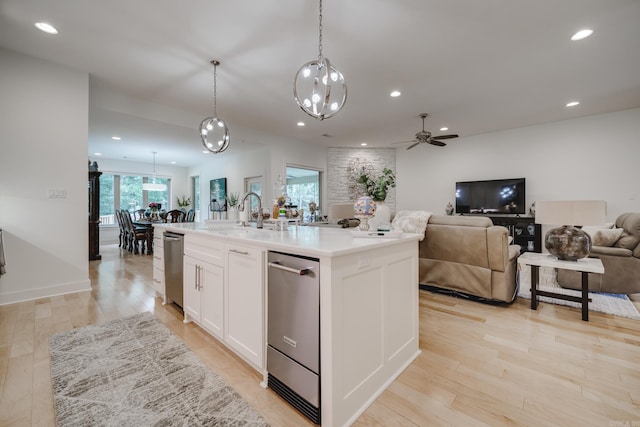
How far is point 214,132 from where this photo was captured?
328cm

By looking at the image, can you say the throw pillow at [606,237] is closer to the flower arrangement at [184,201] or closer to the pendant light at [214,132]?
the pendant light at [214,132]

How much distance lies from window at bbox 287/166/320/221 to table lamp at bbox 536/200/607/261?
524 cm

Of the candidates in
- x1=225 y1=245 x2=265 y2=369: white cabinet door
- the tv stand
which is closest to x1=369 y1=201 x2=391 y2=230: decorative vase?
x1=225 y1=245 x2=265 y2=369: white cabinet door

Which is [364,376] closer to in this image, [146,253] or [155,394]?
[155,394]

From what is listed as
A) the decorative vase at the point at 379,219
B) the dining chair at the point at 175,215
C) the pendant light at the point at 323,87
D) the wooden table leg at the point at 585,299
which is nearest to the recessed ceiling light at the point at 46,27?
the pendant light at the point at 323,87

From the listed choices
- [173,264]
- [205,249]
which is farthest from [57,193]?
[205,249]

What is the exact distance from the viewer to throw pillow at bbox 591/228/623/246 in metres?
3.32

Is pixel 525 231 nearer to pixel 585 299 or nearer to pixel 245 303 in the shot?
pixel 585 299

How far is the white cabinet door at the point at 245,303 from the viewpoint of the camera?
1586 mm

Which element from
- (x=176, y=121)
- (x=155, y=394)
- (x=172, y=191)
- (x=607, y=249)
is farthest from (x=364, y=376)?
(x=172, y=191)

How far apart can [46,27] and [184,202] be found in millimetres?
7103

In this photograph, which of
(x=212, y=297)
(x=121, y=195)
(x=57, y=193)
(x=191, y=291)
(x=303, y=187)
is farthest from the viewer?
(x=303, y=187)

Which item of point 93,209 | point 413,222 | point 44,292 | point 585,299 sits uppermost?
point 93,209

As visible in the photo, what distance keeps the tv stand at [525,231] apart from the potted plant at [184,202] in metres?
9.26
